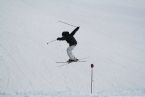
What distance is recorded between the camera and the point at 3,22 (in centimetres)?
3111

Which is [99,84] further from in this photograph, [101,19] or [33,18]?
[101,19]

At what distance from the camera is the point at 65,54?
24203 millimetres

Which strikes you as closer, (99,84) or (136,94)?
(136,94)

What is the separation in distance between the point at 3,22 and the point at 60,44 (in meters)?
7.60

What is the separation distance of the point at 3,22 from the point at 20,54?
363 inches

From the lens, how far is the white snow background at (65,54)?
1807 cm

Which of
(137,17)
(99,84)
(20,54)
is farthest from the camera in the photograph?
(137,17)

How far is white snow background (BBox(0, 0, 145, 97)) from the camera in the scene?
59.3 feet

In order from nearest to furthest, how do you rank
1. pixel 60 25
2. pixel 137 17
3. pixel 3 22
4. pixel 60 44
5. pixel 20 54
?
pixel 20 54
pixel 60 44
pixel 3 22
pixel 60 25
pixel 137 17

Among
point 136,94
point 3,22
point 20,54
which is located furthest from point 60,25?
point 136,94

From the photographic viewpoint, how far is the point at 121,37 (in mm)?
31766

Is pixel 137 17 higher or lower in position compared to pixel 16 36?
higher

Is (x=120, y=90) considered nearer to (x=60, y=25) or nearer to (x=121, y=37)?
(x=121, y=37)

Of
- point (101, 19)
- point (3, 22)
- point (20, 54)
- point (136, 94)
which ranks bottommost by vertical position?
point (136, 94)
